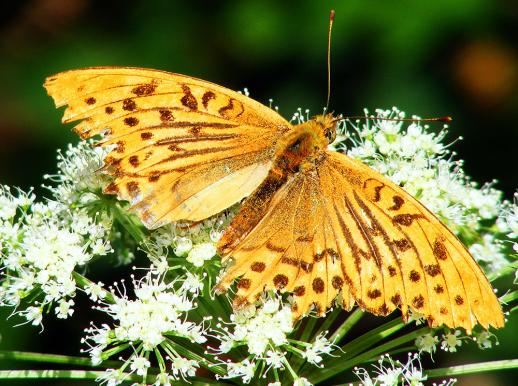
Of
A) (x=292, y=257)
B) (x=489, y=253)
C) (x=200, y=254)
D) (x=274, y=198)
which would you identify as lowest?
(x=292, y=257)

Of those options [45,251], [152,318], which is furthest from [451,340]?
[45,251]

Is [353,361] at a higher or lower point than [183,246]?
lower

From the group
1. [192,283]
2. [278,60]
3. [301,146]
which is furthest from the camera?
[278,60]

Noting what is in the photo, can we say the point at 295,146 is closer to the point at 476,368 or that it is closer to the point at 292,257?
the point at 292,257

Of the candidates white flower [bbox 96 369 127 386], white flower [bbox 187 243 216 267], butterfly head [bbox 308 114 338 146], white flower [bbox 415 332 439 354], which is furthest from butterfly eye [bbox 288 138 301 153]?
white flower [bbox 96 369 127 386]

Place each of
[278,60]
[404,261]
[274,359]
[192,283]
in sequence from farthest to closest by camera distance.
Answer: [278,60] → [192,283] → [274,359] → [404,261]

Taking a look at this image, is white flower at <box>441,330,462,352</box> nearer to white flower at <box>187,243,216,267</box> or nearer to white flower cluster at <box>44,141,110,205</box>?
white flower at <box>187,243,216,267</box>

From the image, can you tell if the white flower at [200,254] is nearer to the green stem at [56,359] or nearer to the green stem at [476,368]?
the green stem at [56,359]

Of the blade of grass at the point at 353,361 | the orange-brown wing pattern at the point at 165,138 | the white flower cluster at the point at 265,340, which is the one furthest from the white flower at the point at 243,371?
the orange-brown wing pattern at the point at 165,138
